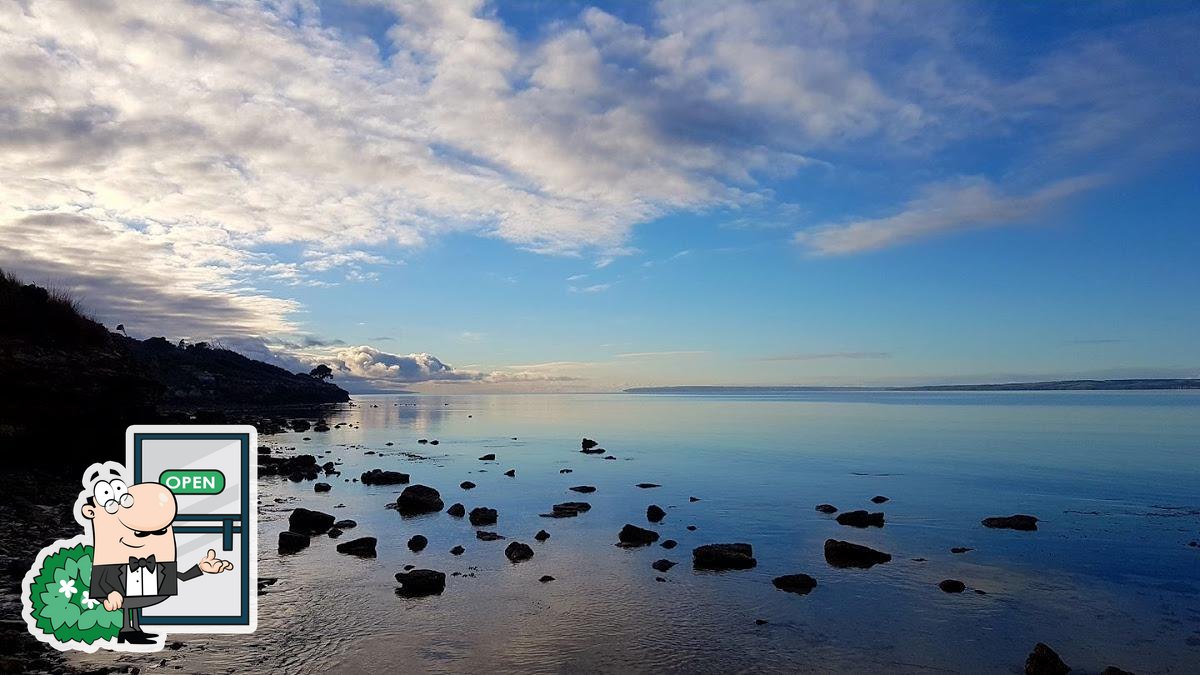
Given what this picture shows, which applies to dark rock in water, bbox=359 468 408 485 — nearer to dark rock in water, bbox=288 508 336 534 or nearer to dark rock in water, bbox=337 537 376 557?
dark rock in water, bbox=288 508 336 534

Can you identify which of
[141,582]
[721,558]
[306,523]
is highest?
[141,582]

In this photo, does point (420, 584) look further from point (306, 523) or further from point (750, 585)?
point (306, 523)

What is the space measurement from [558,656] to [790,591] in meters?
10.9

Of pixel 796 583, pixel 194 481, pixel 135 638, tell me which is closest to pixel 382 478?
pixel 796 583

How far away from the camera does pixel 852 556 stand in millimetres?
30062

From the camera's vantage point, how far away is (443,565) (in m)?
28.5

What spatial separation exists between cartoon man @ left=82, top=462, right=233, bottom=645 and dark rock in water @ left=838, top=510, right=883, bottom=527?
35106 mm

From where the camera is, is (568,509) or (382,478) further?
(382,478)

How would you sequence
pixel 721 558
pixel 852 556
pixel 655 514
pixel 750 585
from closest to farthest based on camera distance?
pixel 750 585
pixel 721 558
pixel 852 556
pixel 655 514

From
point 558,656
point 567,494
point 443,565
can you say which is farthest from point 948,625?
point 567,494

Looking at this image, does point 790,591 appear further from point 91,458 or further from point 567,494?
point 91,458

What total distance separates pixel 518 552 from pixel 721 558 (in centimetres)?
942

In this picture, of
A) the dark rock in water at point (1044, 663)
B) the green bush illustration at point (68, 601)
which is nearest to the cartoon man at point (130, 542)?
the green bush illustration at point (68, 601)

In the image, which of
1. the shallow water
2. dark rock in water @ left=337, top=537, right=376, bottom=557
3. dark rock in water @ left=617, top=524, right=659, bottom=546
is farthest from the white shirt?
dark rock in water @ left=617, top=524, right=659, bottom=546
